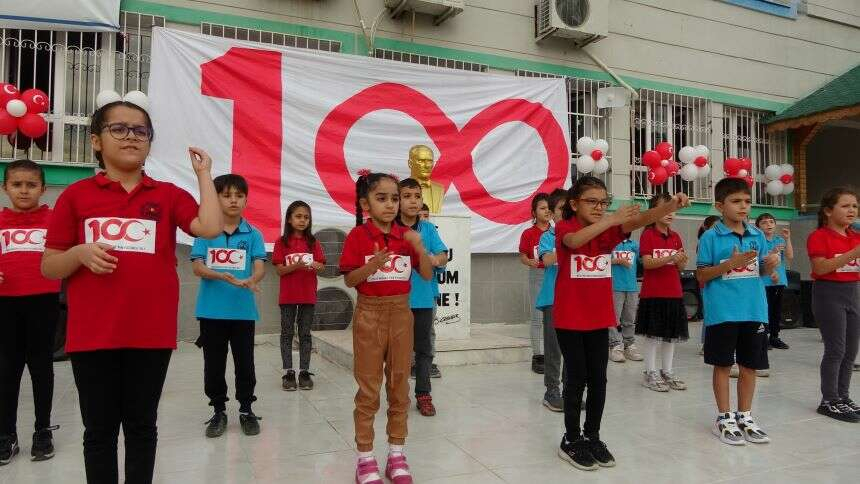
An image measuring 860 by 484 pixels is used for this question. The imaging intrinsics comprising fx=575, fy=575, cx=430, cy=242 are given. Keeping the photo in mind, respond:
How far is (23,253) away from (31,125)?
290 centimetres

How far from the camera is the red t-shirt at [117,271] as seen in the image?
6.33 ft

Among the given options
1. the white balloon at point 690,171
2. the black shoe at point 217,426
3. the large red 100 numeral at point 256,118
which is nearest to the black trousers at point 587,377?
the black shoe at point 217,426

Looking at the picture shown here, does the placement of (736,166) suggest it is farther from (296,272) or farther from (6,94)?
(6,94)

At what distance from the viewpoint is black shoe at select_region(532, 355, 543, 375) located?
16.9ft

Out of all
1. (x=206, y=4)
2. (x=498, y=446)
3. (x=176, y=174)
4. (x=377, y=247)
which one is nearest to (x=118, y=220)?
(x=377, y=247)

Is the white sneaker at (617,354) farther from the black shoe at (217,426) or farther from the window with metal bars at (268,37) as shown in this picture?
the window with metal bars at (268,37)

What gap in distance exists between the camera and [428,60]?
7.86 m

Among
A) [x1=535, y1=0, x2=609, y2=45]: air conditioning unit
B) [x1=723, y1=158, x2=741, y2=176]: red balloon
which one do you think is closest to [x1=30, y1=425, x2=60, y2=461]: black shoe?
[x1=535, y1=0, x2=609, y2=45]: air conditioning unit

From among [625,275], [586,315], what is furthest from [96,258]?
[625,275]

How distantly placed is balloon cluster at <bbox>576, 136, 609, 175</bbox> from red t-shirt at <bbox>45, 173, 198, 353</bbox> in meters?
6.80

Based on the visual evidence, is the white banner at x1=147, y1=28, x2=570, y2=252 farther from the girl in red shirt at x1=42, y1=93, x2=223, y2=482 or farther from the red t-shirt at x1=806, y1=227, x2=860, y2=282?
the girl in red shirt at x1=42, y1=93, x2=223, y2=482

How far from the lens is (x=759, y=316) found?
3.40 meters

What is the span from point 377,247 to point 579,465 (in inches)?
59.3

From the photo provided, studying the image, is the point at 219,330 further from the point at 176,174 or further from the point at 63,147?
the point at 63,147
